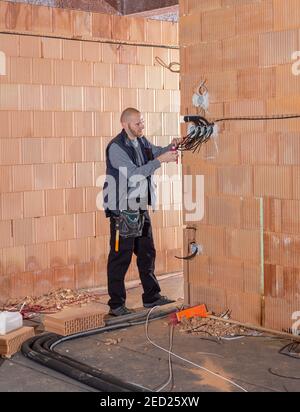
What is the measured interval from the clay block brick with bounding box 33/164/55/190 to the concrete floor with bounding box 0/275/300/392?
71.3 inches

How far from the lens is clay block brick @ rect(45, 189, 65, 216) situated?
7.14 meters

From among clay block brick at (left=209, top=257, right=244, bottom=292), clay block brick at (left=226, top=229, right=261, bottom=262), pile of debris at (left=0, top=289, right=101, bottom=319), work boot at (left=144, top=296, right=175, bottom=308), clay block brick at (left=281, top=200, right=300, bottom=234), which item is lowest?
pile of debris at (left=0, top=289, right=101, bottom=319)

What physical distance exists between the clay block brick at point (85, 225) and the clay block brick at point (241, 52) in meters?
2.26

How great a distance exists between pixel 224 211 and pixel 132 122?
1.07 metres

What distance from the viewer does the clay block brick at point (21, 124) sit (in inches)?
269

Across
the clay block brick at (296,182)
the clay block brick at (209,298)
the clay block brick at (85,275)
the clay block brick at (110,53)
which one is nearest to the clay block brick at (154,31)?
the clay block brick at (110,53)

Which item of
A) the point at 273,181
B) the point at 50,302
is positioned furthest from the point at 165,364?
the point at 50,302

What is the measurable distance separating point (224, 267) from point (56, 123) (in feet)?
7.28

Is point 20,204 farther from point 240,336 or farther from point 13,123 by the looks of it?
point 240,336

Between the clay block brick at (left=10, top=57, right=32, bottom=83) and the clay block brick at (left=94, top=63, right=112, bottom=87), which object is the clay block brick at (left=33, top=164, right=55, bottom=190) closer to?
the clay block brick at (left=10, top=57, right=32, bottom=83)

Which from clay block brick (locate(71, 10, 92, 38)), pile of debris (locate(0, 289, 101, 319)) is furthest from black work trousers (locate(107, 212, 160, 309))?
clay block brick (locate(71, 10, 92, 38))

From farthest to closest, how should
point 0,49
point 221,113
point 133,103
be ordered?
point 133,103
point 0,49
point 221,113

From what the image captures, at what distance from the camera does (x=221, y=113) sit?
602 cm
